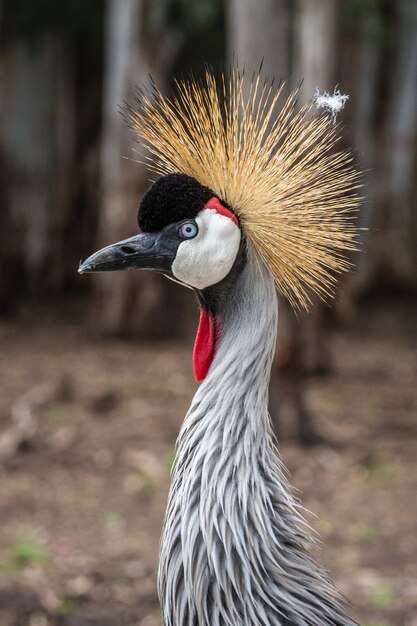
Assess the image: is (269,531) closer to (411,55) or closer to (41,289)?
(41,289)

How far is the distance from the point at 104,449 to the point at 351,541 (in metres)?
1.54

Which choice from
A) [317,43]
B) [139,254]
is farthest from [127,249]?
[317,43]

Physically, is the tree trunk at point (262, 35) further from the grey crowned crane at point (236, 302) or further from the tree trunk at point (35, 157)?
the tree trunk at point (35, 157)

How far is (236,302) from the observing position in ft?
5.92

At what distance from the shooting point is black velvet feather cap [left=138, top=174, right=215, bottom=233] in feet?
5.69

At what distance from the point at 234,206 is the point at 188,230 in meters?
0.10

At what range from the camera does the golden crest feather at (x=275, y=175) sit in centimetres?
179

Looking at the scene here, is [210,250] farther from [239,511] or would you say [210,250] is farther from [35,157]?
[35,157]

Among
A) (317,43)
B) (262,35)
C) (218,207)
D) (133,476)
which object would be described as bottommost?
(133,476)

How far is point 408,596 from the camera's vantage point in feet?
11.0

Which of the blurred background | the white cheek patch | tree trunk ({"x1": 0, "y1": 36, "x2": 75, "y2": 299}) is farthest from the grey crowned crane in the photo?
tree trunk ({"x1": 0, "y1": 36, "x2": 75, "y2": 299})

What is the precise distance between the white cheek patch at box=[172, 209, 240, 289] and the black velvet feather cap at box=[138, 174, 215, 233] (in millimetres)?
25

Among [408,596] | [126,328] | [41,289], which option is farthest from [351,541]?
[41,289]

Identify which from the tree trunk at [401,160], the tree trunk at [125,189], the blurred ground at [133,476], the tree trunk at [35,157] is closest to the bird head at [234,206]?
the blurred ground at [133,476]
